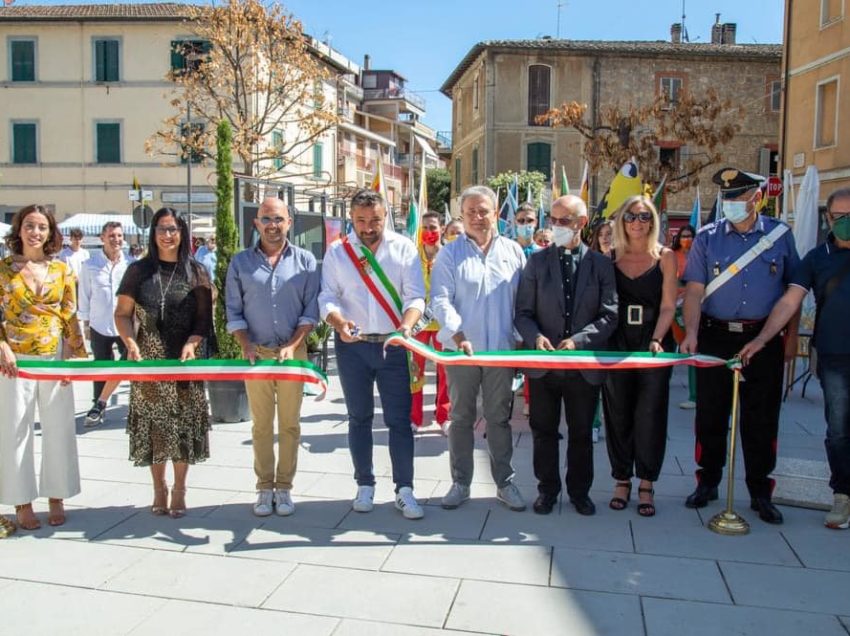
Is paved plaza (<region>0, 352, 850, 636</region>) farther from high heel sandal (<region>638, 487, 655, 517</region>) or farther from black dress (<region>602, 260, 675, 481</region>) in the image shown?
black dress (<region>602, 260, 675, 481</region>)

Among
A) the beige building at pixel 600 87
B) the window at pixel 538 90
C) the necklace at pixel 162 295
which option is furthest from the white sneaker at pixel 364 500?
the window at pixel 538 90

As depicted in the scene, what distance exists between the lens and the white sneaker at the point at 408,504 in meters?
4.95

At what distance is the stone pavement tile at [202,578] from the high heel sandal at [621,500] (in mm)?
2137

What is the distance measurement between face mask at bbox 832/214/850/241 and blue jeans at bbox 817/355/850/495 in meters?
0.71

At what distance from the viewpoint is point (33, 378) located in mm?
4703

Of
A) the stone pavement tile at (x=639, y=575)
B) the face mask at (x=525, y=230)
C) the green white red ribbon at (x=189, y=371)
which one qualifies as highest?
the face mask at (x=525, y=230)

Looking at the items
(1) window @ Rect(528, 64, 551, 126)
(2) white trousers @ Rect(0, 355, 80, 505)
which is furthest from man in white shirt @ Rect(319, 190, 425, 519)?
(1) window @ Rect(528, 64, 551, 126)

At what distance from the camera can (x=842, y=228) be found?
480 cm

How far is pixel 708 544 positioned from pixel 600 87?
124 feet

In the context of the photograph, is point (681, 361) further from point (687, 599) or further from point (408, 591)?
→ point (408, 591)

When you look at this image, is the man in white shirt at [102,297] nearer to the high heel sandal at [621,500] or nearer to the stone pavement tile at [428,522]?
the stone pavement tile at [428,522]

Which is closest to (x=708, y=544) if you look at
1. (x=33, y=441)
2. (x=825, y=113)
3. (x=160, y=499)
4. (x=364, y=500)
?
(x=364, y=500)

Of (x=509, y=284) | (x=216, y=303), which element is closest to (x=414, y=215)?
(x=216, y=303)

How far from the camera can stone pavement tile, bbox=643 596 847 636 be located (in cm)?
353
